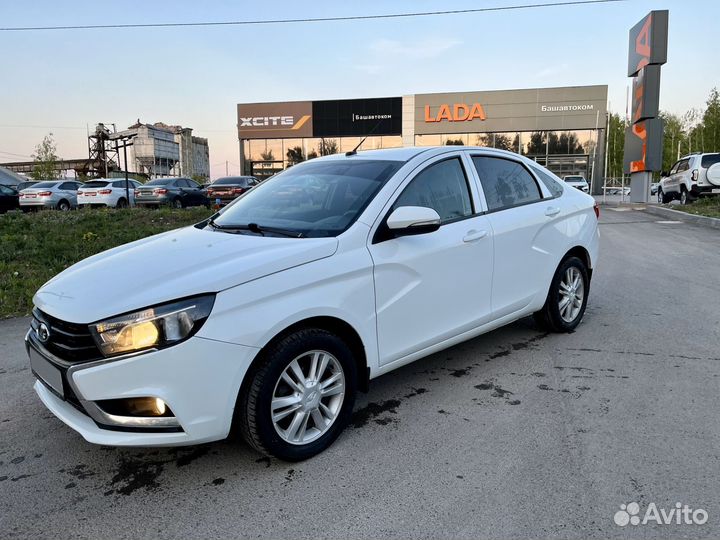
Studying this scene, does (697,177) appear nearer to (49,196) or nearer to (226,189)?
(226,189)

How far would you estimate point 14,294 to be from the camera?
262 inches

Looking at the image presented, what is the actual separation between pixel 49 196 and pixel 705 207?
2418 centimetres

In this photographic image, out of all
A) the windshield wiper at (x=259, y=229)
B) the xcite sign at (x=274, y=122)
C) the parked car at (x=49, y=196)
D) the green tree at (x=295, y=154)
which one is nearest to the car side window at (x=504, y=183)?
the windshield wiper at (x=259, y=229)

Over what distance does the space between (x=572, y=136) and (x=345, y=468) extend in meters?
39.7

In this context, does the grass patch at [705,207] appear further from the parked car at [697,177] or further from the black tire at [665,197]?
the black tire at [665,197]

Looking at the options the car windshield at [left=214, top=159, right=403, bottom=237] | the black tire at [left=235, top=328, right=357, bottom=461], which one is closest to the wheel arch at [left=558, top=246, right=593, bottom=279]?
the car windshield at [left=214, top=159, right=403, bottom=237]

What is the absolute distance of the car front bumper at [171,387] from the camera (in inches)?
94.7

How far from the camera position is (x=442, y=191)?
12.4ft

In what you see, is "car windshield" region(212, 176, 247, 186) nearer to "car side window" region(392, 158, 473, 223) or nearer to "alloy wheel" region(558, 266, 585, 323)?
"alloy wheel" region(558, 266, 585, 323)

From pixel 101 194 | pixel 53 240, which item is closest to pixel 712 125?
→ pixel 101 194

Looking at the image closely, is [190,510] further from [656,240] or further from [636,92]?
[636,92]

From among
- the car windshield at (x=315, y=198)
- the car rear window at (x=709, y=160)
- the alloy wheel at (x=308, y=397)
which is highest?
the car rear window at (x=709, y=160)

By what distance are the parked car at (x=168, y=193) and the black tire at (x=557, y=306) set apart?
1915 cm

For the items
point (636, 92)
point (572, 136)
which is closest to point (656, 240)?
point (636, 92)
